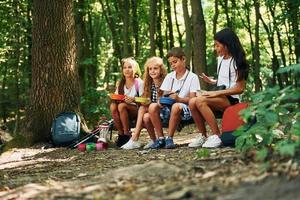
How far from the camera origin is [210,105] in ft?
20.9

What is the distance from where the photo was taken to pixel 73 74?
27.4ft

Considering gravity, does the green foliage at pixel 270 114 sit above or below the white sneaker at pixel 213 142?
above

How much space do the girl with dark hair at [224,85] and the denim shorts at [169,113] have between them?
7.7 inches

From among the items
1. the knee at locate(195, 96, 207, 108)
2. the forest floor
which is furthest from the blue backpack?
the knee at locate(195, 96, 207, 108)

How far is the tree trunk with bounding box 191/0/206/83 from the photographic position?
1137 centimetres

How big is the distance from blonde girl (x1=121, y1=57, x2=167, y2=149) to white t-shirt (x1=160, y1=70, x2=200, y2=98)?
157mm

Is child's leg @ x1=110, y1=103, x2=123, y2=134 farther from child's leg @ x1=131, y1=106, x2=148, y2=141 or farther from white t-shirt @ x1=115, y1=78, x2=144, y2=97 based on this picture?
child's leg @ x1=131, y1=106, x2=148, y2=141

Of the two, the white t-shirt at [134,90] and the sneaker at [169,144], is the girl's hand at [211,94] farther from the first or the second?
the white t-shirt at [134,90]

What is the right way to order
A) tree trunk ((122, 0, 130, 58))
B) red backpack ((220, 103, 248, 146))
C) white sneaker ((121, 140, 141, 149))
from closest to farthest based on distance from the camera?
1. red backpack ((220, 103, 248, 146))
2. white sneaker ((121, 140, 141, 149))
3. tree trunk ((122, 0, 130, 58))

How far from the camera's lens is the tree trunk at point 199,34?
11367 mm

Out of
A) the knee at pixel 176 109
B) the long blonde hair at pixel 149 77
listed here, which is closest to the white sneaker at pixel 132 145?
the long blonde hair at pixel 149 77

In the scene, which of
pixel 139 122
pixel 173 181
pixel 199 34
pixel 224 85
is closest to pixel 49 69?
pixel 139 122

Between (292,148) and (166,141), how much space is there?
3.50 metres

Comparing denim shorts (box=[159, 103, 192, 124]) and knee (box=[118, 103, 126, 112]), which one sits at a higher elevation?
knee (box=[118, 103, 126, 112])
